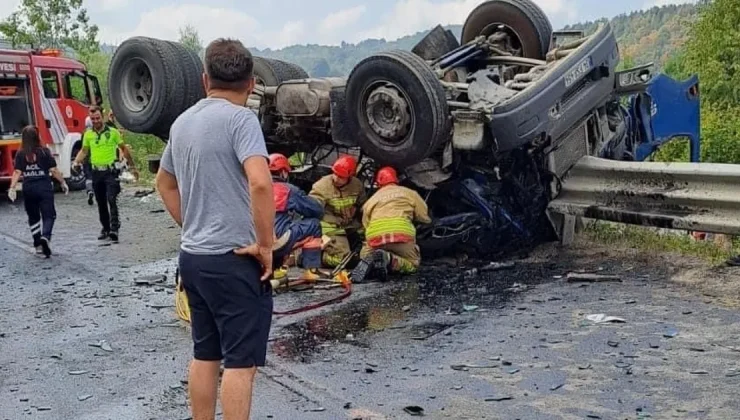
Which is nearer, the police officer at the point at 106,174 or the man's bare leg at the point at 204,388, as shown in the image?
the man's bare leg at the point at 204,388

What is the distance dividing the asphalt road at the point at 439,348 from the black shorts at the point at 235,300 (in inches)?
31.6

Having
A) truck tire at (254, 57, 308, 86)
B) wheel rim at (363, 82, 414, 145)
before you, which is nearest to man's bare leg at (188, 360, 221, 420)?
wheel rim at (363, 82, 414, 145)

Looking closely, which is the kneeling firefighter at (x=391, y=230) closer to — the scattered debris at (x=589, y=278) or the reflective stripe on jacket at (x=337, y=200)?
the reflective stripe on jacket at (x=337, y=200)

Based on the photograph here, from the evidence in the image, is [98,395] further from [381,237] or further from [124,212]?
[124,212]

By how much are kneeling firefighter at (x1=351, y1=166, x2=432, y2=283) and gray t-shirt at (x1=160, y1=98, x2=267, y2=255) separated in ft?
11.1

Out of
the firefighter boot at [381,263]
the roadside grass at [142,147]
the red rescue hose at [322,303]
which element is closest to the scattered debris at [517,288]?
the firefighter boot at [381,263]

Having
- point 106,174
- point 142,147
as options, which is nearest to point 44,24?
point 142,147

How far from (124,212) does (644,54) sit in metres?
69.6

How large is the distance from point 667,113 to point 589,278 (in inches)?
116

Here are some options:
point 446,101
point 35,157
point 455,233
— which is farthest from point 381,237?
point 35,157

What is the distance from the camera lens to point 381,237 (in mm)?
6648

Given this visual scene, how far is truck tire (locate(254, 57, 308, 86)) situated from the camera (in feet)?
29.2

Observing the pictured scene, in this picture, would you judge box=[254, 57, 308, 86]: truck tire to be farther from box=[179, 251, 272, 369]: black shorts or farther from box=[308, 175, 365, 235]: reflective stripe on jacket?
box=[179, 251, 272, 369]: black shorts

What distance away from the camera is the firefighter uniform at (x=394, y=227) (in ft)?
21.7
